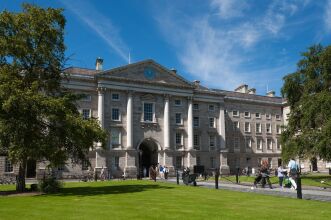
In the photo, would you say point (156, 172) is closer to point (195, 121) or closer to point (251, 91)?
point (195, 121)

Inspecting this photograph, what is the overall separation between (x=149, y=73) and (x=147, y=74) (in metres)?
0.36

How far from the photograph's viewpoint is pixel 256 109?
6688 centimetres

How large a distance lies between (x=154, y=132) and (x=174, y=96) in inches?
242

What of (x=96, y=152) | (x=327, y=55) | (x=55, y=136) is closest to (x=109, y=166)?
(x=96, y=152)

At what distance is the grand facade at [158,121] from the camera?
4919 cm

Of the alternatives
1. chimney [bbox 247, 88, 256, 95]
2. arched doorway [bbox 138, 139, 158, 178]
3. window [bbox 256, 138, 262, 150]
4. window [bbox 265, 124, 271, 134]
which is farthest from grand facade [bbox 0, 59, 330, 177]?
chimney [bbox 247, 88, 256, 95]

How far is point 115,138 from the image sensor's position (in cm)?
4978

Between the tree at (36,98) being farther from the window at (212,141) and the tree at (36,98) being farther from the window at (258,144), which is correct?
the window at (258,144)

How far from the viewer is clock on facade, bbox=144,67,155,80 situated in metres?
52.8

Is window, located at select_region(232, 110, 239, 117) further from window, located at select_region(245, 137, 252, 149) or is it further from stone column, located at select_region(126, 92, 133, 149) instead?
stone column, located at select_region(126, 92, 133, 149)

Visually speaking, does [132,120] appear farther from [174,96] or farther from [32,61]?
[32,61]

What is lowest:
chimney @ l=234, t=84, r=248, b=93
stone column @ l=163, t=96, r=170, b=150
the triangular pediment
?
stone column @ l=163, t=96, r=170, b=150

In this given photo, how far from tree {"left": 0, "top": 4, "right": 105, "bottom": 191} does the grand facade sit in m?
19.8

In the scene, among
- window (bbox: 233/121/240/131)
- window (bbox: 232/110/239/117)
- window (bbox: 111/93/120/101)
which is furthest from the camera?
window (bbox: 232/110/239/117)
